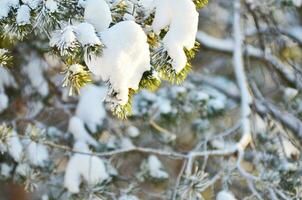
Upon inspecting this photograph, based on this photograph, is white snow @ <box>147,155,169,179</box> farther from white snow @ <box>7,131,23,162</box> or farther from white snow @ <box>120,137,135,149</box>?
white snow @ <box>7,131,23,162</box>

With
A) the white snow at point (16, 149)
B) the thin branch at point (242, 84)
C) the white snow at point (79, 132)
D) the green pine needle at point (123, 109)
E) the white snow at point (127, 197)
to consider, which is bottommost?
the white snow at point (127, 197)

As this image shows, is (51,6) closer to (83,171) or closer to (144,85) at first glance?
(144,85)

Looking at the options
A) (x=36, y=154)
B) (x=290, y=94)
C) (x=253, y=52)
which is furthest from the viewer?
(x=253, y=52)

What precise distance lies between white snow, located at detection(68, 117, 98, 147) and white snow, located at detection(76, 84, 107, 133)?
2.1 inches

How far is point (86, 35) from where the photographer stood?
133 centimetres

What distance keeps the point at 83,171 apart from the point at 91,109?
1.44ft

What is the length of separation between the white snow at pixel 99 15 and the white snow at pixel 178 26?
0.43ft

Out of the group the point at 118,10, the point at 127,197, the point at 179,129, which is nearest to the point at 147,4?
the point at 118,10

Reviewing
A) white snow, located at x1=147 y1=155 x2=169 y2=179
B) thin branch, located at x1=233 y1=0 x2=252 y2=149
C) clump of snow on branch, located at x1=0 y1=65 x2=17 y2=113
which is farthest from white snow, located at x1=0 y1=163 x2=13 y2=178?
thin branch, located at x1=233 y1=0 x2=252 y2=149

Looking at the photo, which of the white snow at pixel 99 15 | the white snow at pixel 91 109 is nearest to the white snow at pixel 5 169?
the white snow at pixel 91 109

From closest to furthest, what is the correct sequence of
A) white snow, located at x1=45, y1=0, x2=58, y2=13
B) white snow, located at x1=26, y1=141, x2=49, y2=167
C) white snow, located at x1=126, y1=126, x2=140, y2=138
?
white snow, located at x1=45, y1=0, x2=58, y2=13, white snow, located at x1=26, y1=141, x2=49, y2=167, white snow, located at x1=126, y1=126, x2=140, y2=138

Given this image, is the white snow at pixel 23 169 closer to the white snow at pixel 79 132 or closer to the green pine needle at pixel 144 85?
the white snow at pixel 79 132

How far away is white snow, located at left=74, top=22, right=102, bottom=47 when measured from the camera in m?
1.33

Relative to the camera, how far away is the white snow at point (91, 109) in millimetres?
2836
